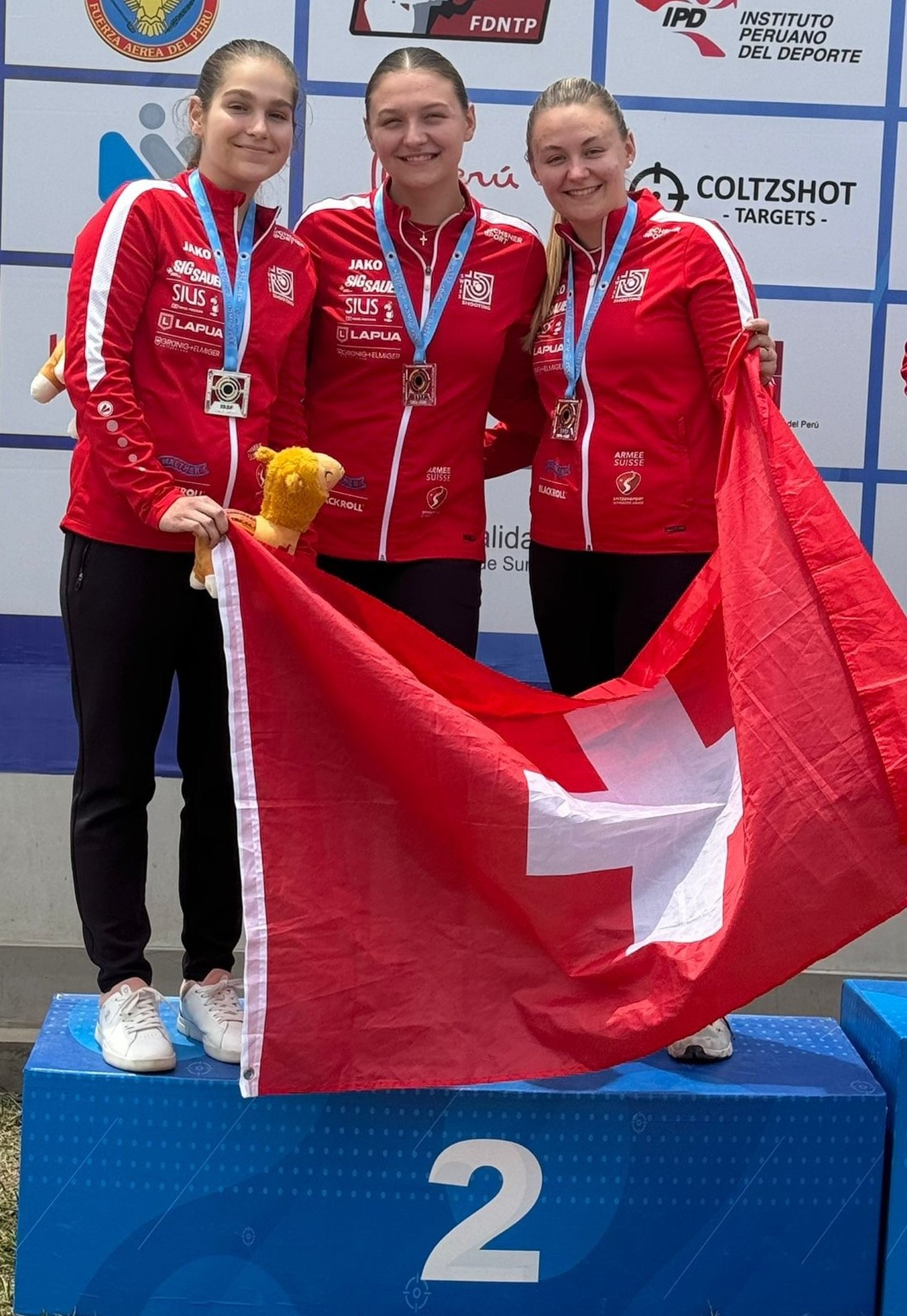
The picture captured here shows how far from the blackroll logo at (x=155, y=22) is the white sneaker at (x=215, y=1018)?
2027 millimetres

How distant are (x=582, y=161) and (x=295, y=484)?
2.69 feet

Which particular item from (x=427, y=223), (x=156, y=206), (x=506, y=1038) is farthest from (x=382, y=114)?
(x=506, y=1038)

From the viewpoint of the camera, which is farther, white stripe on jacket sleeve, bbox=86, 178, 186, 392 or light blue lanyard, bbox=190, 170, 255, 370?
light blue lanyard, bbox=190, 170, 255, 370

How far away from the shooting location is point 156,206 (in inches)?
93.5

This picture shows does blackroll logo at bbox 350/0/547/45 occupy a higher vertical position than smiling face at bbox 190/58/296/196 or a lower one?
higher

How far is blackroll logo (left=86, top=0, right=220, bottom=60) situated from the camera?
332 cm

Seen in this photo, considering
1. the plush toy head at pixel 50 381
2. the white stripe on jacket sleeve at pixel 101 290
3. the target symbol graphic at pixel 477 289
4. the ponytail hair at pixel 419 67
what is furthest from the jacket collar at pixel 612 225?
the plush toy head at pixel 50 381

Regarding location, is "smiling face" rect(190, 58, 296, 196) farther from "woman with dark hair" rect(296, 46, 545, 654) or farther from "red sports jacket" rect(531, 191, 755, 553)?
"red sports jacket" rect(531, 191, 755, 553)

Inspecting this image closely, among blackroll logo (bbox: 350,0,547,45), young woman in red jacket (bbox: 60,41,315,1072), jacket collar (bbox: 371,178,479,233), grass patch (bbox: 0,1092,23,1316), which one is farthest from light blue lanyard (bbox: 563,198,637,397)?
grass patch (bbox: 0,1092,23,1316)

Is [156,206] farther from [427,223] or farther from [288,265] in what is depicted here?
[427,223]

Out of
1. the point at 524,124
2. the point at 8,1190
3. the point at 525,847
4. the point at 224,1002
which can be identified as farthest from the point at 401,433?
the point at 8,1190

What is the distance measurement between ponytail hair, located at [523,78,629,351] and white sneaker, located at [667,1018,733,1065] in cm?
120

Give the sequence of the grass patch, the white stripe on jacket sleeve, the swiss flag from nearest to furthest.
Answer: the swiss flag → the white stripe on jacket sleeve → the grass patch

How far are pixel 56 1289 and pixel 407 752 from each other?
92 cm
